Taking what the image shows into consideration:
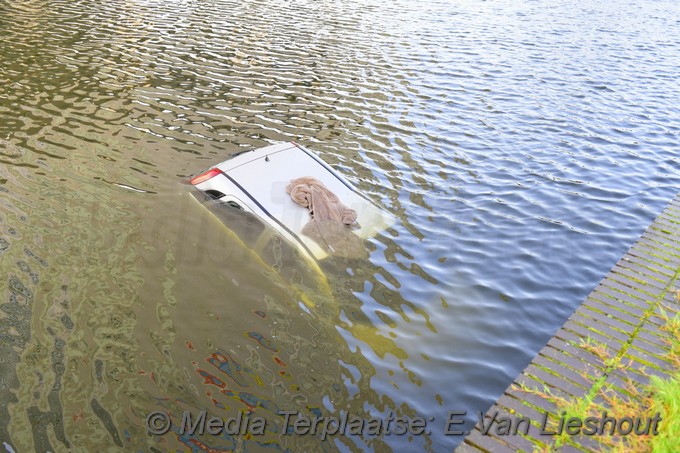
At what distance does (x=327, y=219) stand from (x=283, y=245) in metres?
0.80

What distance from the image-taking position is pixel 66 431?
6.38m

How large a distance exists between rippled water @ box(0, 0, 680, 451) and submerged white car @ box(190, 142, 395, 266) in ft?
1.05

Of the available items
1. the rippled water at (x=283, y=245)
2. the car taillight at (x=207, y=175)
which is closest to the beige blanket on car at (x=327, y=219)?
the rippled water at (x=283, y=245)

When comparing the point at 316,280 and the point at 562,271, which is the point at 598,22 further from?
the point at 316,280

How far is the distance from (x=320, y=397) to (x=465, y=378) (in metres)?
1.81

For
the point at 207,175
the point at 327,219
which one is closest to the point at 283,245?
the point at 327,219

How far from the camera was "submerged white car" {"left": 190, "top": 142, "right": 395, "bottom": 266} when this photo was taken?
9445 mm

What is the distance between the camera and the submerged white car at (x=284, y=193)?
945 cm

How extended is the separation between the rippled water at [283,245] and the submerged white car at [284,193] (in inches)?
12.7

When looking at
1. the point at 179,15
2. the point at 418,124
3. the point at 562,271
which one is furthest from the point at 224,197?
the point at 179,15

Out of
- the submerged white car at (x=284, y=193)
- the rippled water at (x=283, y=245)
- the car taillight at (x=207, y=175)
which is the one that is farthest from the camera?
the car taillight at (x=207, y=175)

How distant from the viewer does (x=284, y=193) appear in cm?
973

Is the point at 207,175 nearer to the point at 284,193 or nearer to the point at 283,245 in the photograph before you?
the point at 284,193

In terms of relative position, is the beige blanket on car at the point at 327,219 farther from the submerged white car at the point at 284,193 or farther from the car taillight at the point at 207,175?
the car taillight at the point at 207,175
